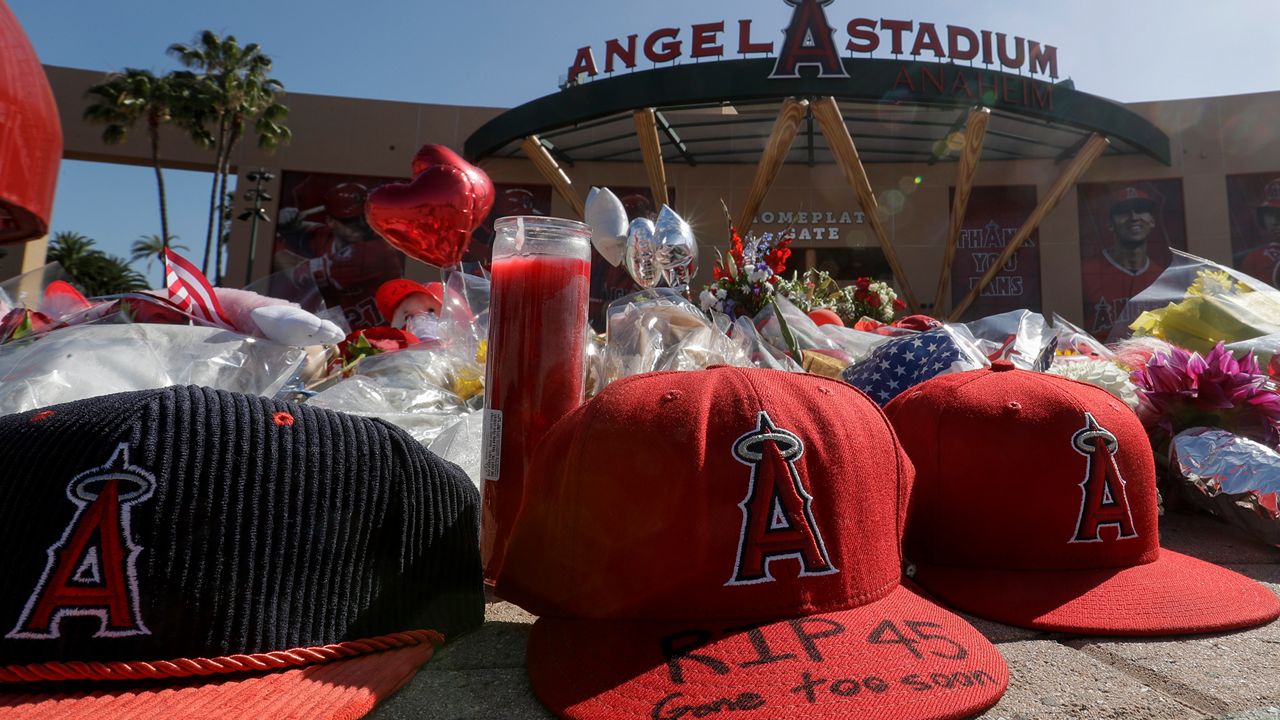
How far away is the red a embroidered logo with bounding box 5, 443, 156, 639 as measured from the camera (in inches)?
36.0

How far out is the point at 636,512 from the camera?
42.8 inches

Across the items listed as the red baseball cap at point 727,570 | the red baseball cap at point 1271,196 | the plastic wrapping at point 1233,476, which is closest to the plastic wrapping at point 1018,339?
the plastic wrapping at point 1233,476

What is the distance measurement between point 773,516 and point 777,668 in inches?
8.8

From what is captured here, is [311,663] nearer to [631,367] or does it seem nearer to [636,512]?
[636,512]

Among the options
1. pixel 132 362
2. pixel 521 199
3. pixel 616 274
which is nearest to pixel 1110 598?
pixel 132 362

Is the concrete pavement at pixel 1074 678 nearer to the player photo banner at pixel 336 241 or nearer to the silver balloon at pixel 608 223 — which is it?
the silver balloon at pixel 608 223

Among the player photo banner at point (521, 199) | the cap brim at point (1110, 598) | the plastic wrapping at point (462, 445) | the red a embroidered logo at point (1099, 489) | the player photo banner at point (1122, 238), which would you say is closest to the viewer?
the cap brim at point (1110, 598)

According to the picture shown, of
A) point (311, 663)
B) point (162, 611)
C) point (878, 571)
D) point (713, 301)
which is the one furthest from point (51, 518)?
point (713, 301)

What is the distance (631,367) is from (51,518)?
1.65 meters

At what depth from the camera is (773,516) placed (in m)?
1.08

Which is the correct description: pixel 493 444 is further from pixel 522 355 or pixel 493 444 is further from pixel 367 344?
pixel 367 344

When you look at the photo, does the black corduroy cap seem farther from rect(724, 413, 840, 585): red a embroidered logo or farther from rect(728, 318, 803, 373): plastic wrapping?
rect(728, 318, 803, 373): plastic wrapping

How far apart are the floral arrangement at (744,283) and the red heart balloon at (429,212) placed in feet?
4.11

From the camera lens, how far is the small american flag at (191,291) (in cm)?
273
